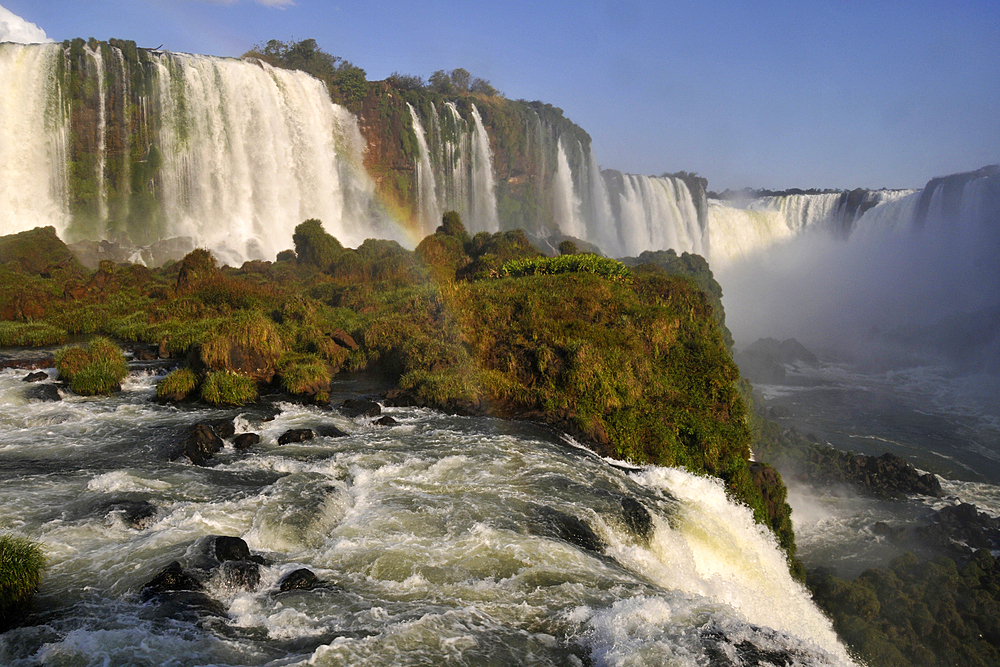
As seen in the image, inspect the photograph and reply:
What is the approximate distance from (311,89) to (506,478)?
36501 mm

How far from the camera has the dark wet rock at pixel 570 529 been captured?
8422 mm

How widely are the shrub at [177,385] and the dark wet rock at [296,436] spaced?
3593 mm

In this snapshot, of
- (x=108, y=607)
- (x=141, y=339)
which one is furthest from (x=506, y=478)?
(x=141, y=339)

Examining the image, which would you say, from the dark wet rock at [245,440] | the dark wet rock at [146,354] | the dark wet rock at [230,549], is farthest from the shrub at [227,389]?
the dark wet rock at [230,549]

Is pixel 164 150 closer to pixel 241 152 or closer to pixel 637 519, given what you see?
pixel 241 152

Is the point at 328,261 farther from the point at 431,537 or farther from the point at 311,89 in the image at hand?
the point at 431,537

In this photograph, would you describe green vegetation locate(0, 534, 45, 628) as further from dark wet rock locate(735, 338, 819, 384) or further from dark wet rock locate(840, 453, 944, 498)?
dark wet rock locate(735, 338, 819, 384)

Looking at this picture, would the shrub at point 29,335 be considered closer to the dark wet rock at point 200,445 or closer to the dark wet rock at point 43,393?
the dark wet rock at point 43,393

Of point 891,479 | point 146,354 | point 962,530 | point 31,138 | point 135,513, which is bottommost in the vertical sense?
point 962,530

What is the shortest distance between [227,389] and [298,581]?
7779 millimetres

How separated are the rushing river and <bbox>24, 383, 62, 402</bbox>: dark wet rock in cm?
20

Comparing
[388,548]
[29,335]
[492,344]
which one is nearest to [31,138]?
[29,335]

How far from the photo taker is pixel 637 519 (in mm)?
9430

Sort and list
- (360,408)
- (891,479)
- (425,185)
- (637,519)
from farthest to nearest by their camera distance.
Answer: (425,185), (891,479), (360,408), (637,519)
